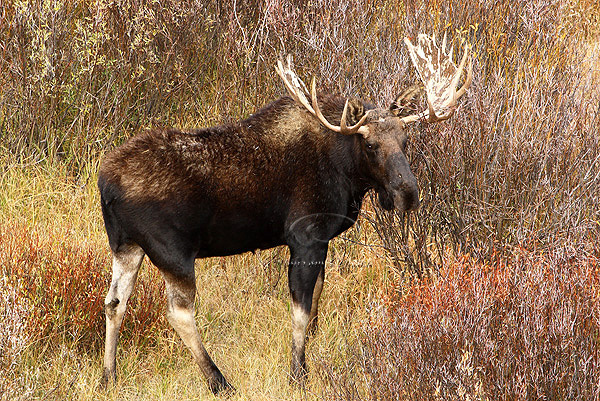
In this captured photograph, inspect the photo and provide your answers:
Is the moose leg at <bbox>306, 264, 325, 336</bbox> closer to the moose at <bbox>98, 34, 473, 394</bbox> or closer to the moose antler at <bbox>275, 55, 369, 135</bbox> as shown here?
the moose at <bbox>98, 34, 473, 394</bbox>

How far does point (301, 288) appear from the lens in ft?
16.3

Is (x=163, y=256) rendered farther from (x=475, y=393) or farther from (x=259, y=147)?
(x=475, y=393)

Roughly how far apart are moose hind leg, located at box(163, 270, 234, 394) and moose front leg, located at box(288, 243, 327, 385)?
0.44m

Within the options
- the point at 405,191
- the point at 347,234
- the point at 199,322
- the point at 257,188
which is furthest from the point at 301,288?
the point at 347,234

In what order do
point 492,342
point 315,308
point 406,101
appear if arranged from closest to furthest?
point 492,342 < point 406,101 < point 315,308

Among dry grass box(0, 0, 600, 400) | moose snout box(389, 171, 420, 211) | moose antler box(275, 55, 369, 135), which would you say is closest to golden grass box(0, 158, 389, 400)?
dry grass box(0, 0, 600, 400)

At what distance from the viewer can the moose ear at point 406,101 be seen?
16.5 ft

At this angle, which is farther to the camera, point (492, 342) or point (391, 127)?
point (391, 127)

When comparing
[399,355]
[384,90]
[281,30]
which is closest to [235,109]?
[281,30]

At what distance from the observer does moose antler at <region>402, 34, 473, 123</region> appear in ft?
16.0

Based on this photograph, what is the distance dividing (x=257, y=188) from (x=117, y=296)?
3.35 ft

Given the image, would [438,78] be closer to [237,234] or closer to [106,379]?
[237,234]

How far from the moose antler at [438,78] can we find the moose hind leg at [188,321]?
157 centimetres

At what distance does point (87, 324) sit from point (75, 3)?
3.38 m
